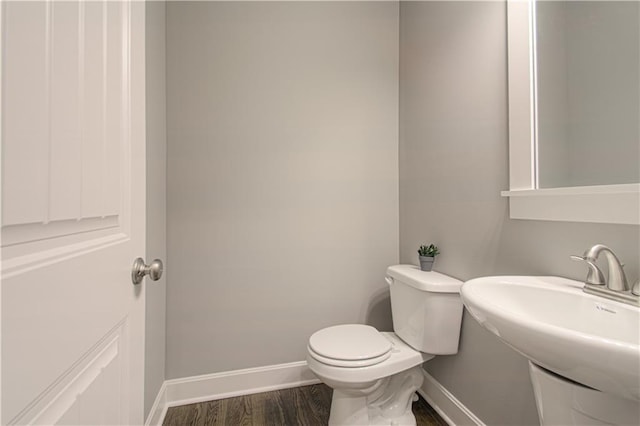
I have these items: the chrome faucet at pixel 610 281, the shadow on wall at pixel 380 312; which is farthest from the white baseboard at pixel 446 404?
the chrome faucet at pixel 610 281

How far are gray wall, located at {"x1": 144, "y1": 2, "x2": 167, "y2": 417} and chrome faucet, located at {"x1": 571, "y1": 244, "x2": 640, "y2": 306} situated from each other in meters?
1.54

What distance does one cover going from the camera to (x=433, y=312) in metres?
1.31

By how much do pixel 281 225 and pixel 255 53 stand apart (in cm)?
104

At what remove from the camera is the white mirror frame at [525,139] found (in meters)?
0.93

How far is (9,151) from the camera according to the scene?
0.99ft

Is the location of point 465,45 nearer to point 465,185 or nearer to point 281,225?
point 465,185

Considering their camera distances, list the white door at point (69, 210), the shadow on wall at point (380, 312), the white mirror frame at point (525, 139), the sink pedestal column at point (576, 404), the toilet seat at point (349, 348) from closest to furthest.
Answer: the white door at point (69, 210)
the sink pedestal column at point (576, 404)
the white mirror frame at point (525, 139)
the toilet seat at point (349, 348)
the shadow on wall at point (380, 312)

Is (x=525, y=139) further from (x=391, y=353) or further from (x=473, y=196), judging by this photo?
(x=391, y=353)

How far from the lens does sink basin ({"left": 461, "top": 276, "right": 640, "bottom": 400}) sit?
1.57ft

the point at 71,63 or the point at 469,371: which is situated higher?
the point at 71,63

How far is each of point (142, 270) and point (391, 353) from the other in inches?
43.8

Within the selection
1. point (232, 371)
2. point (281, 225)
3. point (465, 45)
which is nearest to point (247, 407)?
point (232, 371)

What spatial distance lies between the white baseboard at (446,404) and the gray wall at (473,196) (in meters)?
0.04

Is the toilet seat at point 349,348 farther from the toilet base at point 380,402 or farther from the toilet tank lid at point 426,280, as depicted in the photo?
the toilet tank lid at point 426,280
